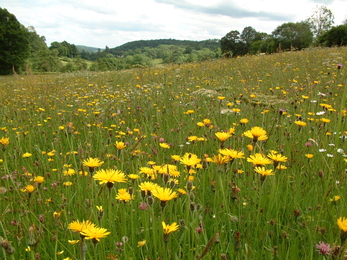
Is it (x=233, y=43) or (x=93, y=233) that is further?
(x=233, y=43)

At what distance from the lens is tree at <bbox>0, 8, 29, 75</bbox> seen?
32844 millimetres

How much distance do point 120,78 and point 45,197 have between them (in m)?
6.14

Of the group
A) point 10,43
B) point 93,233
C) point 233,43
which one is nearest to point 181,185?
point 93,233

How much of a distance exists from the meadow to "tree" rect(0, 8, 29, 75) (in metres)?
33.9

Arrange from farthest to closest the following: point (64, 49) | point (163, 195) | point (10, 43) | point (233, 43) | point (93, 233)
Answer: point (64, 49), point (233, 43), point (10, 43), point (163, 195), point (93, 233)

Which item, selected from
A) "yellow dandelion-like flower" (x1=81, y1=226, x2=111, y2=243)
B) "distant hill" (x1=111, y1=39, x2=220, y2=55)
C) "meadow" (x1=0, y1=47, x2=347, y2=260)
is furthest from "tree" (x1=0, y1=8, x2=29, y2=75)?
"yellow dandelion-like flower" (x1=81, y1=226, x2=111, y2=243)

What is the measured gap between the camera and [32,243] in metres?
0.87

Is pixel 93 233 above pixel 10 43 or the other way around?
the other way around

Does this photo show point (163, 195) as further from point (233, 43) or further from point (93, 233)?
point (233, 43)

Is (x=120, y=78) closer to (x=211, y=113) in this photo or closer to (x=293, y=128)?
(x=211, y=113)

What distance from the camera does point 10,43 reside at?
108 ft

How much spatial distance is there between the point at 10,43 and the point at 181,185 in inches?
1542

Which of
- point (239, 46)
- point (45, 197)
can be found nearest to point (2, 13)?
point (239, 46)

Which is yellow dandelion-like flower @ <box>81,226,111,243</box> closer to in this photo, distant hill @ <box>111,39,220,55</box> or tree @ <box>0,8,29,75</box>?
distant hill @ <box>111,39,220,55</box>
